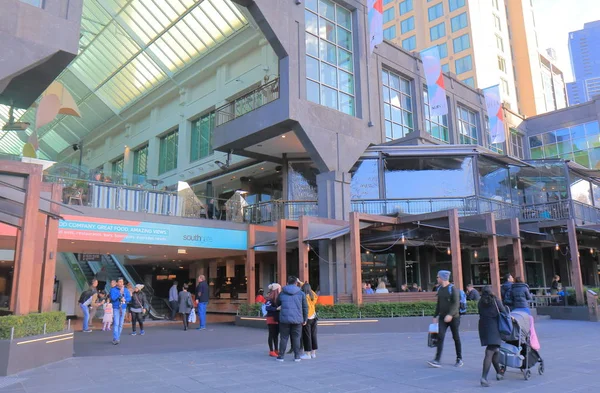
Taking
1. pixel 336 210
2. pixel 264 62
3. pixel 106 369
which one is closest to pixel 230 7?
pixel 264 62

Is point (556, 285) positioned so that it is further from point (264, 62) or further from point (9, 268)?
point (9, 268)

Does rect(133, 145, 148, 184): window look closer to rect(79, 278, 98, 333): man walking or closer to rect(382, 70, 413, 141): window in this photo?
rect(382, 70, 413, 141): window

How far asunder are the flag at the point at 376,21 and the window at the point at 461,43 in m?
36.8

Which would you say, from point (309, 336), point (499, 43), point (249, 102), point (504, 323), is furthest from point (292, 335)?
point (499, 43)

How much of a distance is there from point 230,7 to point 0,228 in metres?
16.0

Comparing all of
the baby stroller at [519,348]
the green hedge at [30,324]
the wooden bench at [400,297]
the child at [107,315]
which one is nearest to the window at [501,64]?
the wooden bench at [400,297]

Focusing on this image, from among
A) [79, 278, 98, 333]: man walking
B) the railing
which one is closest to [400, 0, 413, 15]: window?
the railing

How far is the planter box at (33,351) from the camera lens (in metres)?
7.84

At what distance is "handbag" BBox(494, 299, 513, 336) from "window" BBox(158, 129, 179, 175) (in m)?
26.0

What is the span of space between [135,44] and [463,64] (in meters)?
37.9

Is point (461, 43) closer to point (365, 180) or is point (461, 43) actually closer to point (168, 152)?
point (168, 152)

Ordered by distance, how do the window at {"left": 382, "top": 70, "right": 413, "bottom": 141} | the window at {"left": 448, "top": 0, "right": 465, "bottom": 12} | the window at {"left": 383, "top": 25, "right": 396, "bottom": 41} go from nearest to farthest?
1. the window at {"left": 382, "top": 70, "right": 413, "bottom": 141}
2. the window at {"left": 448, "top": 0, "right": 465, "bottom": 12}
3. the window at {"left": 383, "top": 25, "right": 396, "bottom": 41}

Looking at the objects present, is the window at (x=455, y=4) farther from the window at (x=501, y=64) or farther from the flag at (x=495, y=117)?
the flag at (x=495, y=117)

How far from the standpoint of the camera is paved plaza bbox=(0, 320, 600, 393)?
6.78m
